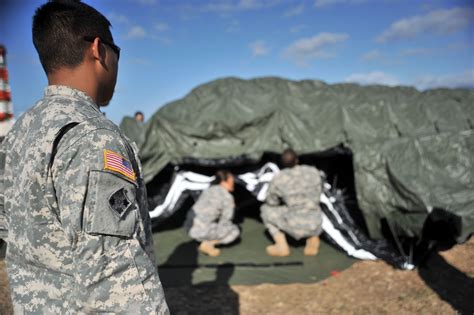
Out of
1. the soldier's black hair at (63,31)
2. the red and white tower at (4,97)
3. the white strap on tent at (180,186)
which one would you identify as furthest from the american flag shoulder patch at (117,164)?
the white strap on tent at (180,186)

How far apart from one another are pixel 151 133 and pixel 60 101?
4.64m

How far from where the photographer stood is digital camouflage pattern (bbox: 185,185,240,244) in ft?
18.7

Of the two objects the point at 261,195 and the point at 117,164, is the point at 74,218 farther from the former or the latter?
the point at 261,195

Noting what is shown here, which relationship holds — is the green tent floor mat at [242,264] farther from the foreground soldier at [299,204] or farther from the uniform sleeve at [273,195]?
the uniform sleeve at [273,195]

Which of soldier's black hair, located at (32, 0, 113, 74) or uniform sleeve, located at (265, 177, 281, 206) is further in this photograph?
uniform sleeve, located at (265, 177, 281, 206)

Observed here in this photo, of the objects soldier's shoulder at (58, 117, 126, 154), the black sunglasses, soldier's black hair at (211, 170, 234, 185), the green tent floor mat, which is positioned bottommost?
the green tent floor mat

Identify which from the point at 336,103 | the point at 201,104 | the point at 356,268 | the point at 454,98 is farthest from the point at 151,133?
the point at 454,98

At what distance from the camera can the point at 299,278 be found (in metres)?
4.87

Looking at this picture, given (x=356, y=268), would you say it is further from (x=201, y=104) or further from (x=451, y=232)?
(x=201, y=104)

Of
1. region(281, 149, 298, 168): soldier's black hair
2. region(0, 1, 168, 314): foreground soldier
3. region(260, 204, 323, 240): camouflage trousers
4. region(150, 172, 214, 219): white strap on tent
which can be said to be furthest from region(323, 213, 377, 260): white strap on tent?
region(0, 1, 168, 314): foreground soldier

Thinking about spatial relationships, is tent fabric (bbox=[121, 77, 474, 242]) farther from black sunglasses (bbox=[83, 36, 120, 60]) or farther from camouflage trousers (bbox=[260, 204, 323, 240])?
black sunglasses (bbox=[83, 36, 120, 60])

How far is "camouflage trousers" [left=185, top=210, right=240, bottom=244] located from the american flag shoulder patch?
14.9 ft

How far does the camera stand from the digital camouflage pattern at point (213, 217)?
5703 millimetres

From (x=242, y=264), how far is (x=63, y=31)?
4.38 meters
